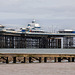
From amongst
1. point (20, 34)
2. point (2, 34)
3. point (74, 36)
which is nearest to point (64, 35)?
point (74, 36)

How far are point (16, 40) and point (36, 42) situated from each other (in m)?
20.8

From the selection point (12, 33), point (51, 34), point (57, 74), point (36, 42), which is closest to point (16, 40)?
point (12, 33)

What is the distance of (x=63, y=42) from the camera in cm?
11069

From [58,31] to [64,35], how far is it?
741 cm

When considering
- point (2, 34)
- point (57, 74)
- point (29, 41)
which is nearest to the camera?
point (57, 74)

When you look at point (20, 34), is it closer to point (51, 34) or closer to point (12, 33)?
point (12, 33)

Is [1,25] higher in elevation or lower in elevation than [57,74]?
higher

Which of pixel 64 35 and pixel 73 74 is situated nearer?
pixel 73 74

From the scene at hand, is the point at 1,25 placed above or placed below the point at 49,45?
above

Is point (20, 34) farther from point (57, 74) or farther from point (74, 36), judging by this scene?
point (57, 74)

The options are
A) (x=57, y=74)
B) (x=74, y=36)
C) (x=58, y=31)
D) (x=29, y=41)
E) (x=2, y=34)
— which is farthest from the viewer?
(x=29, y=41)

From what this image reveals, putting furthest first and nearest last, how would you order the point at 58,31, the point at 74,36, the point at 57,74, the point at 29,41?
the point at 29,41, the point at 58,31, the point at 74,36, the point at 57,74

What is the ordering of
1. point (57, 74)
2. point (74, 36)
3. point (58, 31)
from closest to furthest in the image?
point (57, 74), point (74, 36), point (58, 31)

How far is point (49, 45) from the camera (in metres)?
108
